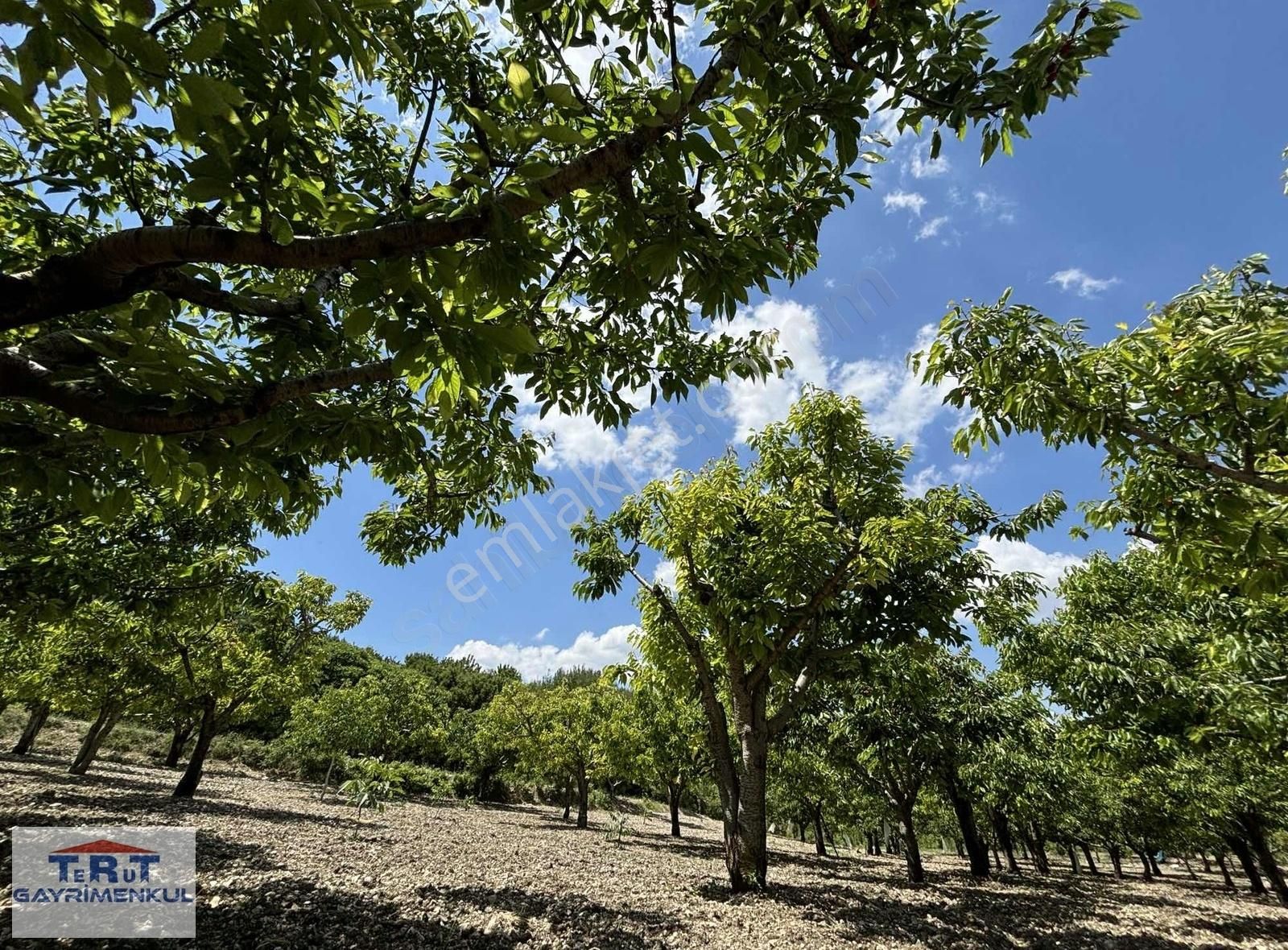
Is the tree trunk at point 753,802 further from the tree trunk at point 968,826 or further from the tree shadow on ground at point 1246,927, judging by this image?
the tree trunk at point 968,826

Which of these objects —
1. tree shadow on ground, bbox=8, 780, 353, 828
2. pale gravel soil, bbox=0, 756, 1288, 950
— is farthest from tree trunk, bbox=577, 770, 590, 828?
tree shadow on ground, bbox=8, 780, 353, 828

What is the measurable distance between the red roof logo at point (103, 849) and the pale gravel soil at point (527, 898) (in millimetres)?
681

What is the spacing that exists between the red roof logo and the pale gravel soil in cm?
68

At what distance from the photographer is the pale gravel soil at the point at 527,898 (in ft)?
22.9

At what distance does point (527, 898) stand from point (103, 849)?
6381 mm

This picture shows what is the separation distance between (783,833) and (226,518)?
79.4m

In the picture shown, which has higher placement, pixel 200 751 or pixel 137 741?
pixel 137 741

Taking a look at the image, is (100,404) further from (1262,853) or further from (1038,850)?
(1038,850)

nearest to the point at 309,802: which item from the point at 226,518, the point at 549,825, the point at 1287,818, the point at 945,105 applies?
the point at 549,825

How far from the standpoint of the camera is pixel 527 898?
9.41 m

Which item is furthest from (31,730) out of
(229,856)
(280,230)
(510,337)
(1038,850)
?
(1038,850)

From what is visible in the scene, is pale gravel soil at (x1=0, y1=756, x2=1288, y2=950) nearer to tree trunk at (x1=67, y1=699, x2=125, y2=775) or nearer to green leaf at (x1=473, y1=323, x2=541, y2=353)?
tree trunk at (x1=67, y1=699, x2=125, y2=775)

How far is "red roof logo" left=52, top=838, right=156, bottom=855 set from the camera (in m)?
7.72

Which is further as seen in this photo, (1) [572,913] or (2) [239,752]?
(2) [239,752]
